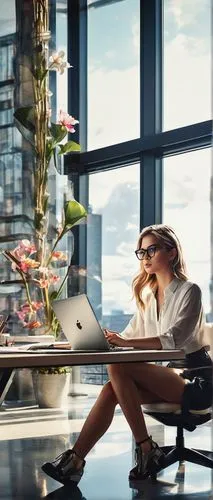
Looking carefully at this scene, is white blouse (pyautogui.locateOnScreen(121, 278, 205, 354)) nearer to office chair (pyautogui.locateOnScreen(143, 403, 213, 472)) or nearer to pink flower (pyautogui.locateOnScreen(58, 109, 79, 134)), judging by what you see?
office chair (pyautogui.locateOnScreen(143, 403, 213, 472))

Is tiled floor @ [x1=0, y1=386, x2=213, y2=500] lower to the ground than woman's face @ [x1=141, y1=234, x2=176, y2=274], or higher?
lower

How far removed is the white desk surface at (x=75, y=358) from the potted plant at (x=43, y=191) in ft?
12.7

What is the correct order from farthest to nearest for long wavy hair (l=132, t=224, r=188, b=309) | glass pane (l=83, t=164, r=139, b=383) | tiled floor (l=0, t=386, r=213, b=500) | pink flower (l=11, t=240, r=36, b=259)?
glass pane (l=83, t=164, r=139, b=383)
pink flower (l=11, t=240, r=36, b=259)
long wavy hair (l=132, t=224, r=188, b=309)
tiled floor (l=0, t=386, r=213, b=500)

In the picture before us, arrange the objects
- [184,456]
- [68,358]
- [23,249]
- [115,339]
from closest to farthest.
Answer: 1. [68,358]
2. [115,339]
3. [184,456]
4. [23,249]

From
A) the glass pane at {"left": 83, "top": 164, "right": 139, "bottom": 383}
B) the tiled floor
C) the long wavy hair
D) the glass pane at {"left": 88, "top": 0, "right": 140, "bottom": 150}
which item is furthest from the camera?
the glass pane at {"left": 83, "top": 164, "right": 139, "bottom": 383}

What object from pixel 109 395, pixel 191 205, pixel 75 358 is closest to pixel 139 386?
pixel 109 395

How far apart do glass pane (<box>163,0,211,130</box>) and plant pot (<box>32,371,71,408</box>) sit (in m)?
2.07

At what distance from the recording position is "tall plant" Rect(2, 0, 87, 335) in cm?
652

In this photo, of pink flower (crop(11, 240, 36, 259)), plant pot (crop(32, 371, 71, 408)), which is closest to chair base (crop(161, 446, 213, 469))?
pink flower (crop(11, 240, 36, 259))

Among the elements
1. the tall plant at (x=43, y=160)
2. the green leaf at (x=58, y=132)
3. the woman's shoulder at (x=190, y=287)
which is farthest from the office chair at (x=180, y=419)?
the green leaf at (x=58, y=132)

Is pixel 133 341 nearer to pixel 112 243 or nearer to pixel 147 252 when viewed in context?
pixel 147 252

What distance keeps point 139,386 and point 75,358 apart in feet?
3.22

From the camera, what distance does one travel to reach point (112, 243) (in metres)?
7.19

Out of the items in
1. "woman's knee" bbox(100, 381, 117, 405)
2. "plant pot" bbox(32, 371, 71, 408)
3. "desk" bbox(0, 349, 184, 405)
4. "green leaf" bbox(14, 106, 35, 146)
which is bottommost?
"plant pot" bbox(32, 371, 71, 408)
